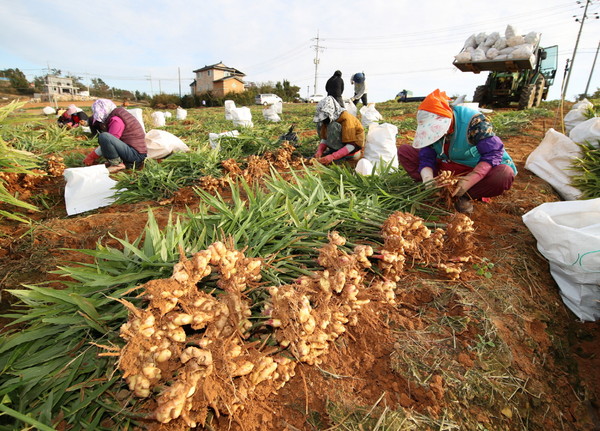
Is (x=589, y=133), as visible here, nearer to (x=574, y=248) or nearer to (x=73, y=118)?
(x=574, y=248)

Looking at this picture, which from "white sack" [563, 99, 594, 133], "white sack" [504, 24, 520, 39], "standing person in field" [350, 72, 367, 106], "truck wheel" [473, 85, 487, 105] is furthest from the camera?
"truck wheel" [473, 85, 487, 105]

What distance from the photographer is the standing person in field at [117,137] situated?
3881 millimetres

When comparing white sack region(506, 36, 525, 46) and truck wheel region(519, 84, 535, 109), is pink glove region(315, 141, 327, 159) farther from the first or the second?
truck wheel region(519, 84, 535, 109)

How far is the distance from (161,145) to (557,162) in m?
4.81

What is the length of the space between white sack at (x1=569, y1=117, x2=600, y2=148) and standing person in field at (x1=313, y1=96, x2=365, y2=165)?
2137 millimetres

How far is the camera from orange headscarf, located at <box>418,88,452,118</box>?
216 centimetres

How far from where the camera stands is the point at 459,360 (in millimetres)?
1182

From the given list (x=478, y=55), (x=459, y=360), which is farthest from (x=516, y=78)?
(x=459, y=360)

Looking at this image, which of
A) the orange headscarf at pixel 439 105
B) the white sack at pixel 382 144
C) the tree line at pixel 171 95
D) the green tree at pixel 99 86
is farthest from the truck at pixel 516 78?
the green tree at pixel 99 86

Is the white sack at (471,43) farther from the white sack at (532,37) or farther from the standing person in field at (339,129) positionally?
the standing person in field at (339,129)

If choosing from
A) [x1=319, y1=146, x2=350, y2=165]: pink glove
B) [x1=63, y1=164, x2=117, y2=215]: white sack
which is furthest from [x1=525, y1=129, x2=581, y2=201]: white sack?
[x1=63, y1=164, x2=117, y2=215]: white sack

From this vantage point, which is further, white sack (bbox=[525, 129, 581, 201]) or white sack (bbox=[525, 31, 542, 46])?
white sack (bbox=[525, 31, 542, 46])

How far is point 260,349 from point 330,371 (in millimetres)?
283

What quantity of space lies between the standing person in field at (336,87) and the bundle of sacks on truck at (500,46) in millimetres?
7844
